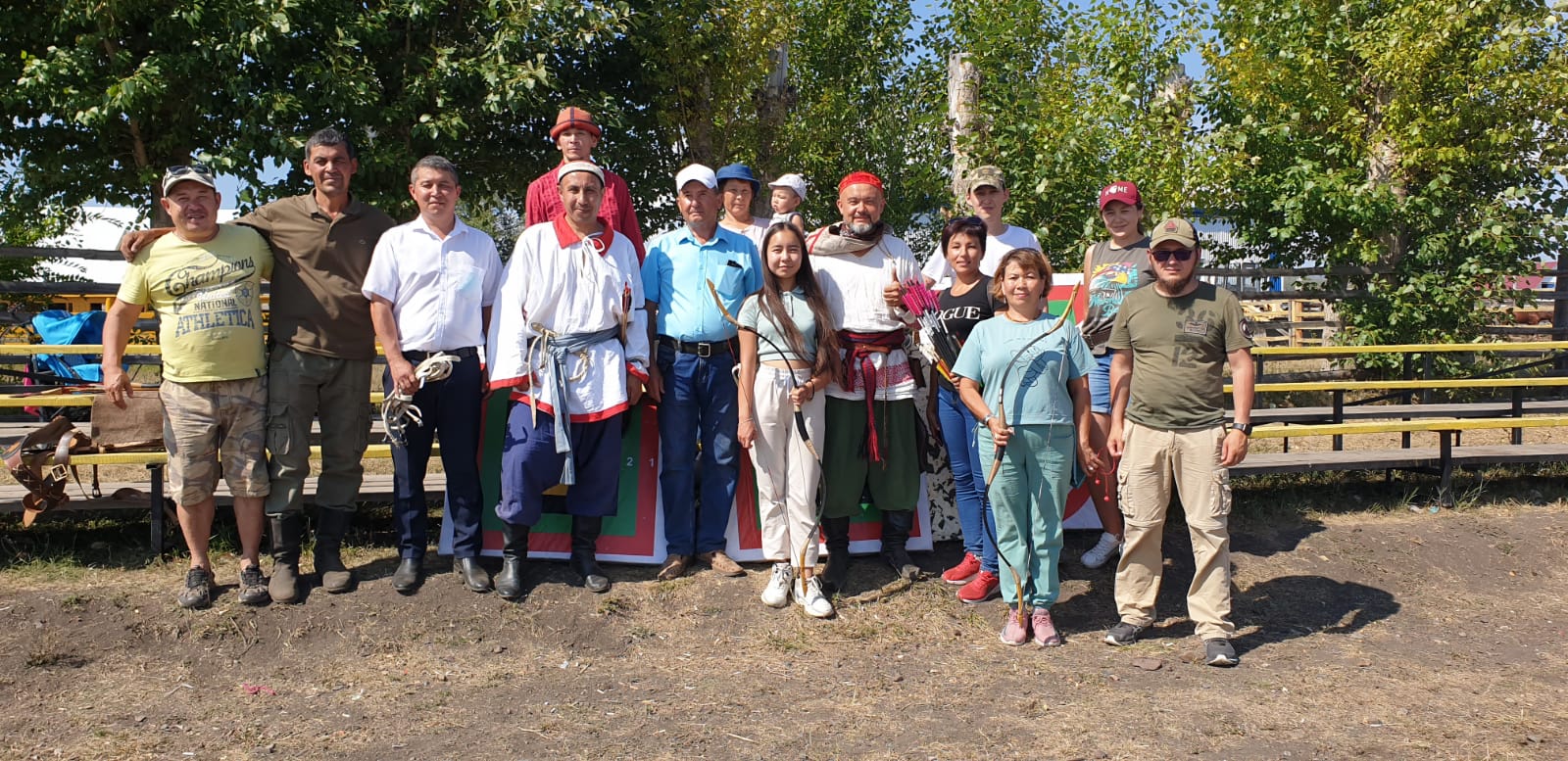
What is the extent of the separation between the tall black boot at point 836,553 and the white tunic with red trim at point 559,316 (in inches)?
44.6

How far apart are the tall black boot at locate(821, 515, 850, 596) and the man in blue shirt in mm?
424

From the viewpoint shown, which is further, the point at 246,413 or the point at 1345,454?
the point at 1345,454

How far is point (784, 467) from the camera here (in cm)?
473

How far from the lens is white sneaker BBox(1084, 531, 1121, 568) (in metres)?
5.31

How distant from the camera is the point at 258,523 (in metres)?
4.63

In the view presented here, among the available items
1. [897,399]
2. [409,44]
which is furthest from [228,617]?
[409,44]

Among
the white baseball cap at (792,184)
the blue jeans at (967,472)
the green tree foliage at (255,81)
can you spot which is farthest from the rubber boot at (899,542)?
the green tree foliage at (255,81)

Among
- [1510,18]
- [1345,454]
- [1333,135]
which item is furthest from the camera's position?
[1333,135]

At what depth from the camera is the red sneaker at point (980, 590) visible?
4.86m

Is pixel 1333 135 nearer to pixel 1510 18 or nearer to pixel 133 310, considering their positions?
pixel 1510 18

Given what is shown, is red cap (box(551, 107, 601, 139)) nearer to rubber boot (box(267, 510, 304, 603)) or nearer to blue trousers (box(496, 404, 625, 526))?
blue trousers (box(496, 404, 625, 526))

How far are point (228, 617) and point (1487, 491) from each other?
7.39m

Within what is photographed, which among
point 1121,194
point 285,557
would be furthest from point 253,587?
point 1121,194

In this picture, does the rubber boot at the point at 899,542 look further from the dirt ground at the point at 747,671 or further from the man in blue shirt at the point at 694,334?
the man in blue shirt at the point at 694,334
